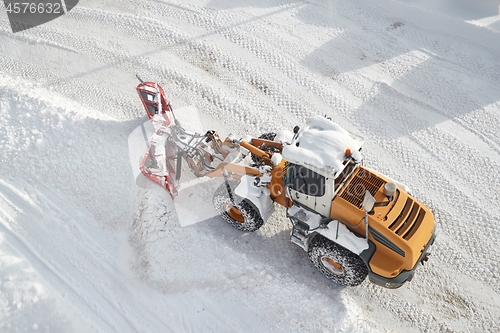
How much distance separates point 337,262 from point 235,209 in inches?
76.6

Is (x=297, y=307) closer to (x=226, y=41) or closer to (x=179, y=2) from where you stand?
(x=226, y=41)

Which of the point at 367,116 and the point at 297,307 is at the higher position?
the point at 367,116

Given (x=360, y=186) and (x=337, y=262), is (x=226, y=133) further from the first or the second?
(x=337, y=262)

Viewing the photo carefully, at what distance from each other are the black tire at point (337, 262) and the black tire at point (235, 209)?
103 centimetres

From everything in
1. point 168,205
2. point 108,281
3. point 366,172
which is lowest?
point 108,281

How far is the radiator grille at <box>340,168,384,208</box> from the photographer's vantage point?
595 cm

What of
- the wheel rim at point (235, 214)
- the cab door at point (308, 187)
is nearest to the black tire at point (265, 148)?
the wheel rim at point (235, 214)

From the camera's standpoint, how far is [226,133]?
8992 mm

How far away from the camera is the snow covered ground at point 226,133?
253 inches

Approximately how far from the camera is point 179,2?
11891 millimetres

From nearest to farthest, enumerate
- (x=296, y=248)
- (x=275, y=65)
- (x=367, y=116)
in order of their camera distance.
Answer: (x=296, y=248), (x=367, y=116), (x=275, y=65)

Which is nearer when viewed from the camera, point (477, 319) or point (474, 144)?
point (477, 319)

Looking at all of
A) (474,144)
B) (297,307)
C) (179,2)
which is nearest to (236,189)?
(297,307)

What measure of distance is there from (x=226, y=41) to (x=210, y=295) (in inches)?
267
